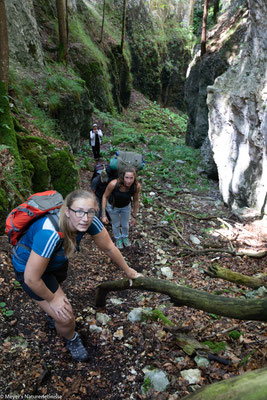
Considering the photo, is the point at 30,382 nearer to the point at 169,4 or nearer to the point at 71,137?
the point at 71,137

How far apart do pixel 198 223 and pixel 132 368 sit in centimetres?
620

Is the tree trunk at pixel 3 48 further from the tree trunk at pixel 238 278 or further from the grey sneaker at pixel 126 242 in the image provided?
the tree trunk at pixel 238 278

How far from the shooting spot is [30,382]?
255 cm

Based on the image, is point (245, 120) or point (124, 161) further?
point (245, 120)

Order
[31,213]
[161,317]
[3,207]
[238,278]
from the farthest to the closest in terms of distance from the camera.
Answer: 1. [238,278]
2. [3,207]
3. [161,317]
4. [31,213]

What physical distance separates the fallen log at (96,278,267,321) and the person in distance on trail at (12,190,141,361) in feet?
1.08

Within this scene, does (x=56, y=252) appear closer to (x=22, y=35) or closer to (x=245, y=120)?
(x=245, y=120)

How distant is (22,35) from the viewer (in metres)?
10.2

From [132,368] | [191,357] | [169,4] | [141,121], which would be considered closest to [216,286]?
[191,357]

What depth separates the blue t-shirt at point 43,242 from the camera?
224 centimetres

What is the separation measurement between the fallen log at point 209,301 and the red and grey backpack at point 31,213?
1.16 m

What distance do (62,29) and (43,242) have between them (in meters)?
14.9

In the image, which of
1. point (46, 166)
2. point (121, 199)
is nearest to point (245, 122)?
point (121, 199)

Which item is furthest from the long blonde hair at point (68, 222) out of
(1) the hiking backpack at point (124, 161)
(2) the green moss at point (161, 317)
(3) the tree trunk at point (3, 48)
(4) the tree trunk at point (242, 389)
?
(3) the tree trunk at point (3, 48)
